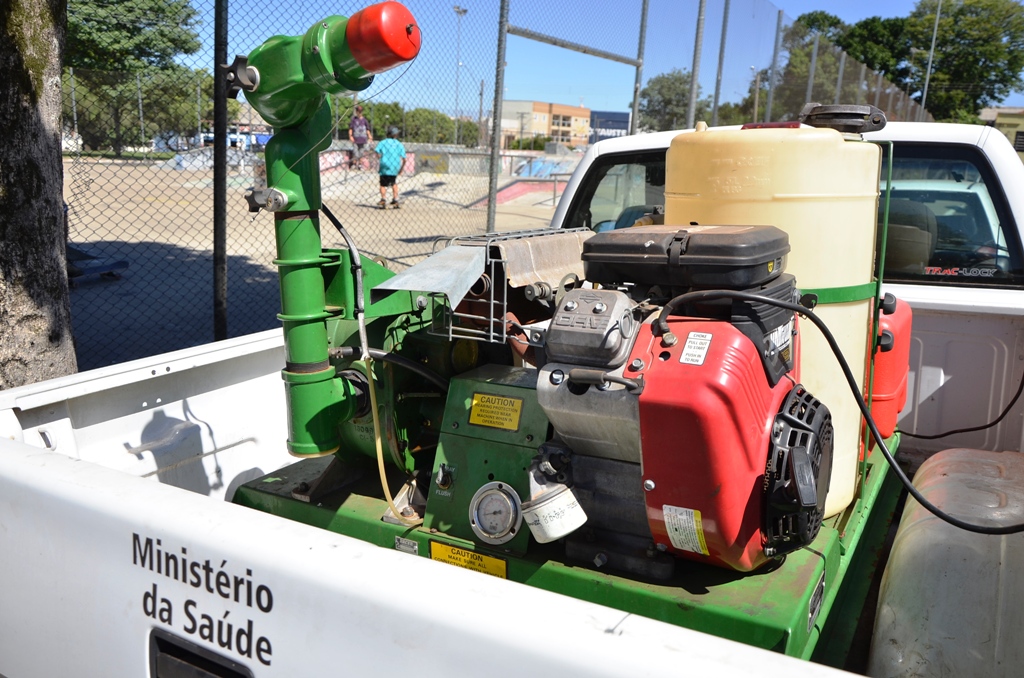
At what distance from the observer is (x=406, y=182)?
16359 millimetres

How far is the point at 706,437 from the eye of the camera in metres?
1.61

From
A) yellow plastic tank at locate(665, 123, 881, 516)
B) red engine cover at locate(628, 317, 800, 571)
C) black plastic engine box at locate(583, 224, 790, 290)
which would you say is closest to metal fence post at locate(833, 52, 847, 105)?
yellow plastic tank at locate(665, 123, 881, 516)

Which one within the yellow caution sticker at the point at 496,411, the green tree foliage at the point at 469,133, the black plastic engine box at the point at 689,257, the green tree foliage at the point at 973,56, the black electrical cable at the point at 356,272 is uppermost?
the green tree foliage at the point at 973,56

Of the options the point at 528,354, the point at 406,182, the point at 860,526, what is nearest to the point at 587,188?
the point at 528,354

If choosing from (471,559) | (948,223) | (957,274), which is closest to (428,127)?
(948,223)

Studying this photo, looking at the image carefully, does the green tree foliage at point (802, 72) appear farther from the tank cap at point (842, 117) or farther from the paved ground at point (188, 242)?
the tank cap at point (842, 117)

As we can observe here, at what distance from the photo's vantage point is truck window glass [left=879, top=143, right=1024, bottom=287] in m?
3.13

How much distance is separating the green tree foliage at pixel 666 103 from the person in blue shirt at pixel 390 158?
13.4ft

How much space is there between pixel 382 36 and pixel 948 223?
256cm

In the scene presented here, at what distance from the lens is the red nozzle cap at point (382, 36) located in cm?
181

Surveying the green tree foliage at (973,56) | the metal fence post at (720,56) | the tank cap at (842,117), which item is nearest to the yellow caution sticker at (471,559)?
the tank cap at (842,117)

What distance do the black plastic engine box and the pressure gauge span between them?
0.57m

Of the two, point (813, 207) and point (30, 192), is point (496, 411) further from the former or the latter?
point (30, 192)

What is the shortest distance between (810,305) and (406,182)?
14.8 meters
